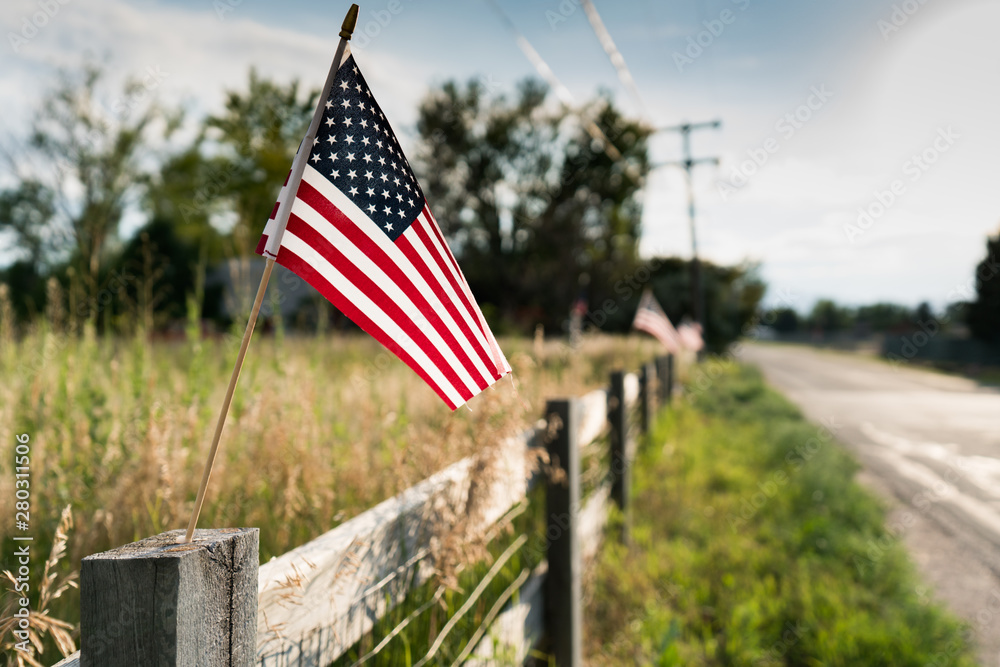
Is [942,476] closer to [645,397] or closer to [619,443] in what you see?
[645,397]

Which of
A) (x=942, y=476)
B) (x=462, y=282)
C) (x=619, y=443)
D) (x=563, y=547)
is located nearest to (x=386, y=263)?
(x=462, y=282)

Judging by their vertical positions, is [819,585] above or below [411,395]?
below

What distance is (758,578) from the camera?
13.8 ft

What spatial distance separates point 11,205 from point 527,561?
27.3 metres

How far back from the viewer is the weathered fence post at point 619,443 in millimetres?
4863

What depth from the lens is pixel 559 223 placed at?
98.6ft

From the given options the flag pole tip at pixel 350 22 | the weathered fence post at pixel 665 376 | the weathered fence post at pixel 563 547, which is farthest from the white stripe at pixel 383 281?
the weathered fence post at pixel 665 376

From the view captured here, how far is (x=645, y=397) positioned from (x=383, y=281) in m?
6.00

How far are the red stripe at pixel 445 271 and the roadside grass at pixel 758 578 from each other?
2438 mm

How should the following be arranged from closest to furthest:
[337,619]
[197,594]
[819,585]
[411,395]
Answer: [197,594] → [337,619] → [819,585] → [411,395]

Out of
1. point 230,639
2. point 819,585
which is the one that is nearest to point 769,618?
point 819,585

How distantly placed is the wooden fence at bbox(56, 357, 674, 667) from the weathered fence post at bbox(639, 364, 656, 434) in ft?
12.3

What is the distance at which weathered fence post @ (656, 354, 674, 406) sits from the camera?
10031mm

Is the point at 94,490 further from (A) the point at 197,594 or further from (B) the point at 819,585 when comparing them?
(B) the point at 819,585
